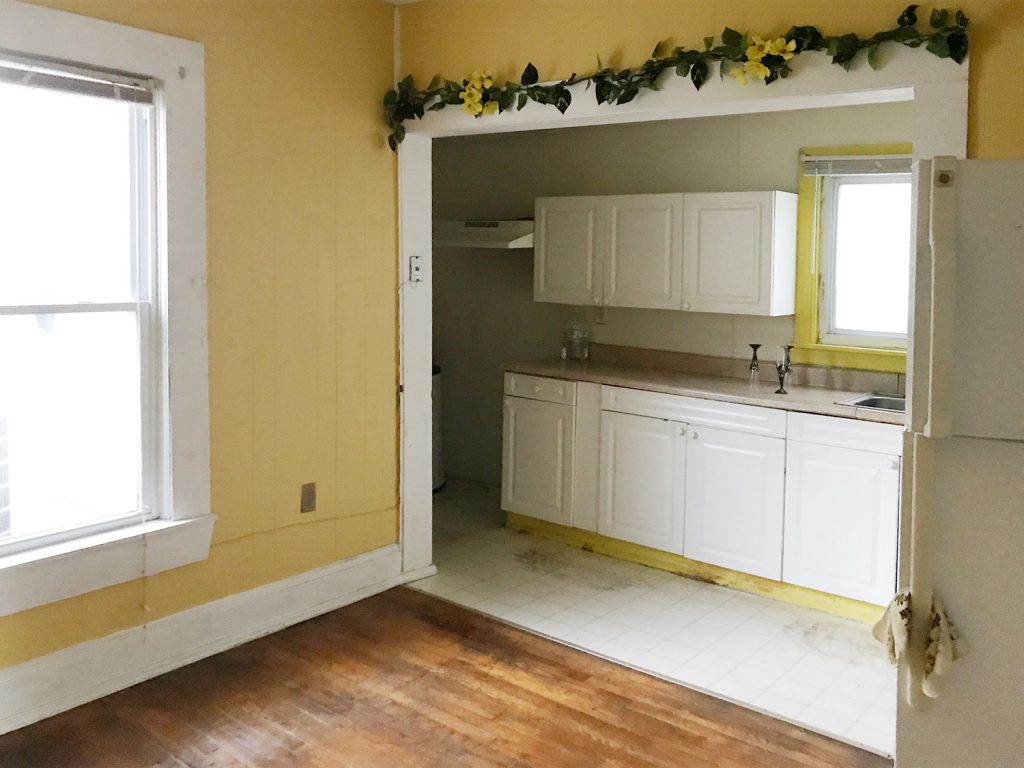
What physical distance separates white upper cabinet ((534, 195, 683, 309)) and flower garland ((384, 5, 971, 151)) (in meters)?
1.25

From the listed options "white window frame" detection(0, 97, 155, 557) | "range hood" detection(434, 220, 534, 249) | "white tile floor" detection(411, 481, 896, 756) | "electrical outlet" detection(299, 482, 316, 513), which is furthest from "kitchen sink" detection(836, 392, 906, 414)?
"white window frame" detection(0, 97, 155, 557)

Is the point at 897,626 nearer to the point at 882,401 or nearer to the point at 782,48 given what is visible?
the point at 782,48

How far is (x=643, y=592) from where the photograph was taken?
4336mm

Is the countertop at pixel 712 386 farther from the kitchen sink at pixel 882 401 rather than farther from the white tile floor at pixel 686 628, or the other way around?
the white tile floor at pixel 686 628

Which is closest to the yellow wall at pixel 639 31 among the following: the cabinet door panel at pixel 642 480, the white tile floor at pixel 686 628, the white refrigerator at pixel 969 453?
the white refrigerator at pixel 969 453

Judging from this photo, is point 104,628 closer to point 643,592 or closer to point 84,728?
point 84,728

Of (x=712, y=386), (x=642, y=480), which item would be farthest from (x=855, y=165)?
(x=642, y=480)

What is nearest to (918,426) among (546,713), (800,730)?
(800,730)

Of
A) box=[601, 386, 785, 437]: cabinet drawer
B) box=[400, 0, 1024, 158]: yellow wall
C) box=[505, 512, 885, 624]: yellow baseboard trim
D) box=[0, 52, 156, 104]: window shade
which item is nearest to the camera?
box=[400, 0, 1024, 158]: yellow wall

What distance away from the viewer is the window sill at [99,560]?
3008mm

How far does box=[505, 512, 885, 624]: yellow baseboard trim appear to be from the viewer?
13.3 ft

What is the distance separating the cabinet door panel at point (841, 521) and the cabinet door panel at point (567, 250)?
1.50m

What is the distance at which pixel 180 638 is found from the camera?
3.52 m

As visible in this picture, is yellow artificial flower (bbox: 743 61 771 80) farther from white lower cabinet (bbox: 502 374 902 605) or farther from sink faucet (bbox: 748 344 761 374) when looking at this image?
sink faucet (bbox: 748 344 761 374)
